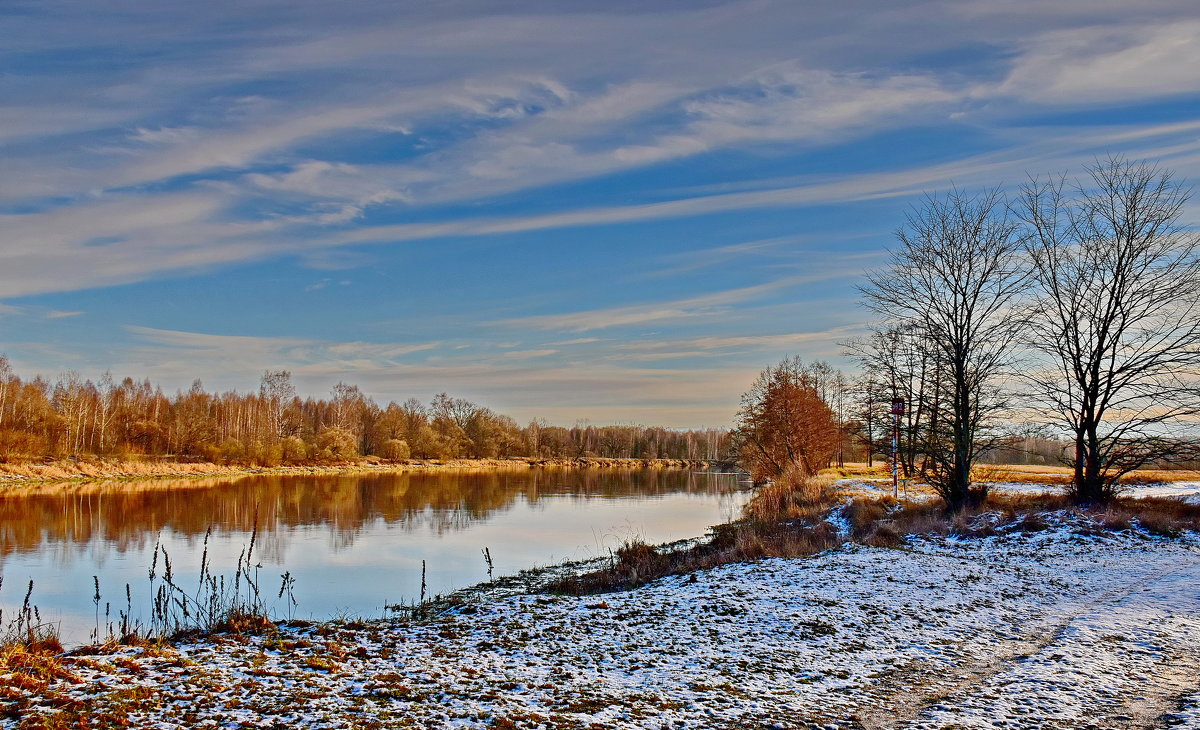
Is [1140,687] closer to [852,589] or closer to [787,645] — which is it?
[787,645]

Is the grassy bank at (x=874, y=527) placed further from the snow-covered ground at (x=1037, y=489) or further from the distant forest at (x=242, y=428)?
the distant forest at (x=242, y=428)

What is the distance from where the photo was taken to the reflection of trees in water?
23984mm

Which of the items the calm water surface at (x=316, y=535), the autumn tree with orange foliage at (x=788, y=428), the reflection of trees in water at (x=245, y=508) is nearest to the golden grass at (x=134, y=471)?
the reflection of trees in water at (x=245, y=508)

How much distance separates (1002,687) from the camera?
704 centimetres

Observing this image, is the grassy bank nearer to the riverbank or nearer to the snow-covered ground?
the snow-covered ground

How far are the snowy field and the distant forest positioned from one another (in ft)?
183

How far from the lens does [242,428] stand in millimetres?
92562

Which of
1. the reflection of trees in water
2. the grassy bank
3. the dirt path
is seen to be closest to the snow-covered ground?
the grassy bank

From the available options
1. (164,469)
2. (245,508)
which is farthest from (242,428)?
(245,508)

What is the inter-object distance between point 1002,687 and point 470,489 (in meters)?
44.7

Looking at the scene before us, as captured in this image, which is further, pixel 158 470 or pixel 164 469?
pixel 164 469

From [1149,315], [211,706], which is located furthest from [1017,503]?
[211,706]

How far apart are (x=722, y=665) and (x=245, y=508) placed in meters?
30.8

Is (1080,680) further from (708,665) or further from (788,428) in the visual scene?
(788,428)
